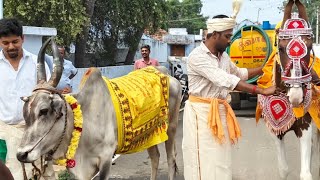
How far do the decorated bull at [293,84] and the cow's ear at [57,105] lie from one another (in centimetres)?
188

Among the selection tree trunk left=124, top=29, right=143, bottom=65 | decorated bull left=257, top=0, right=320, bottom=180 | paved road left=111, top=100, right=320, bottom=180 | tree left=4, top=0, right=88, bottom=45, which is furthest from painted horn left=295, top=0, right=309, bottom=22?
tree trunk left=124, top=29, right=143, bottom=65

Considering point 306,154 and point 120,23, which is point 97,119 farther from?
point 120,23

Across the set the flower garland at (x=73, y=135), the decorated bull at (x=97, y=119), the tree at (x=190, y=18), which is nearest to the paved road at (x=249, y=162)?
the decorated bull at (x=97, y=119)

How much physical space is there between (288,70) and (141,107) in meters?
1.63

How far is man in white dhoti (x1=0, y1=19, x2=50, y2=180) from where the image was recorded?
408 centimetres

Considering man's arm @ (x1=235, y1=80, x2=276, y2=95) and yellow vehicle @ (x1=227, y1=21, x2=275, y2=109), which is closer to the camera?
man's arm @ (x1=235, y1=80, x2=276, y2=95)

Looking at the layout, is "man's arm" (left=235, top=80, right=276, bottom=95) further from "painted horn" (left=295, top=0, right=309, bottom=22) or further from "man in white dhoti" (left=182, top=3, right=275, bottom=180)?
"painted horn" (left=295, top=0, right=309, bottom=22)

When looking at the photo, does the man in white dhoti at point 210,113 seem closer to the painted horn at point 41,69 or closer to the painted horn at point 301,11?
the painted horn at point 301,11

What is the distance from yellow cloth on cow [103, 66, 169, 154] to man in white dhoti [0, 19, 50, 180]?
3.98ft

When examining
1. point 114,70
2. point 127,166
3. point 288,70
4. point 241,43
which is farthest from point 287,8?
point 114,70

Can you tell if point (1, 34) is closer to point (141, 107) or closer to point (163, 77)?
point (141, 107)

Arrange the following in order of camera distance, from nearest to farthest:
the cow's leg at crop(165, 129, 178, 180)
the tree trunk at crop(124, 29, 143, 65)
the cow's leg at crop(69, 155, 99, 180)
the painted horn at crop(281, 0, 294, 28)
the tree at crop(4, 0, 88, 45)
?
1. the cow's leg at crop(69, 155, 99, 180)
2. the painted horn at crop(281, 0, 294, 28)
3. the cow's leg at crop(165, 129, 178, 180)
4. the tree at crop(4, 0, 88, 45)
5. the tree trunk at crop(124, 29, 143, 65)

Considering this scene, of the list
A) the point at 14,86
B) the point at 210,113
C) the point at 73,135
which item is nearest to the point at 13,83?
→ the point at 14,86

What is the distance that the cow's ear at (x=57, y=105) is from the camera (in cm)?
430
